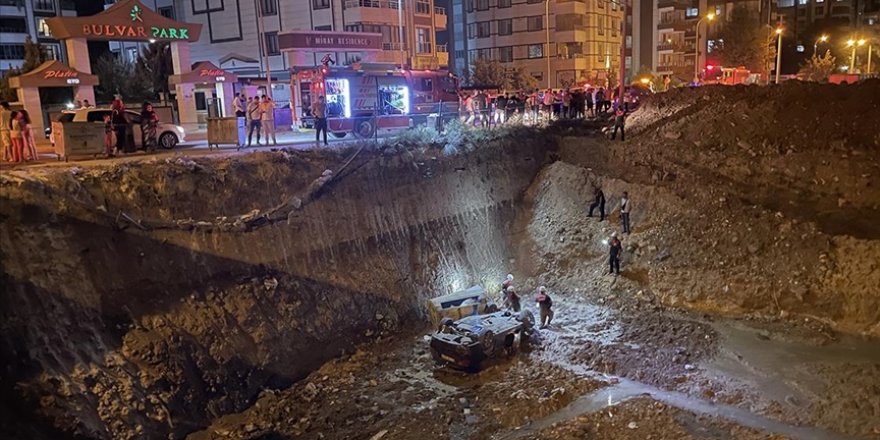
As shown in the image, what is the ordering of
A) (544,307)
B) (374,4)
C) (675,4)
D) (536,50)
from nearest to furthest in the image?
(544,307), (374,4), (536,50), (675,4)

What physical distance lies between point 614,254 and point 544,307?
4015 mm

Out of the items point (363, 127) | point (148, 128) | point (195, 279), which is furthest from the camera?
point (363, 127)

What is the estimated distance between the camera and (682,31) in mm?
73438

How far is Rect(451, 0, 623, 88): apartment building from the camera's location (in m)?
66.7

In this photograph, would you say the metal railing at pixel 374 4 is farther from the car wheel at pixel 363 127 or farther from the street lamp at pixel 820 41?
the street lamp at pixel 820 41

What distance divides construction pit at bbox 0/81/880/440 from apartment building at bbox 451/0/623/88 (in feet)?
139

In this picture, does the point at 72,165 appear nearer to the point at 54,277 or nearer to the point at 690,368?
the point at 54,277

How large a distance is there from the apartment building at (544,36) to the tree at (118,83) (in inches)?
1310

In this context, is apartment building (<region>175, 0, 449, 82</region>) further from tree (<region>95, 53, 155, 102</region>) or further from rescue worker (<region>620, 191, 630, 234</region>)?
rescue worker (<region>620, 191, 630, 234</region>)

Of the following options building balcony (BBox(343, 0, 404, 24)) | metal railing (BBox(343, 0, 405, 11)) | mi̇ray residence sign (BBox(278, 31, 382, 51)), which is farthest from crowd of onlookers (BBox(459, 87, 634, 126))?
metal railing (BBox(343, 0, 405, 11))

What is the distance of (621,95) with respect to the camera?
32312 millimetres

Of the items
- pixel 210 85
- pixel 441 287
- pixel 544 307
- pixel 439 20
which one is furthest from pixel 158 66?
pixel 544 307

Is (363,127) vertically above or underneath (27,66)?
underneath

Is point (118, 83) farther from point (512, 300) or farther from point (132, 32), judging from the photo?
point (512, 300)
